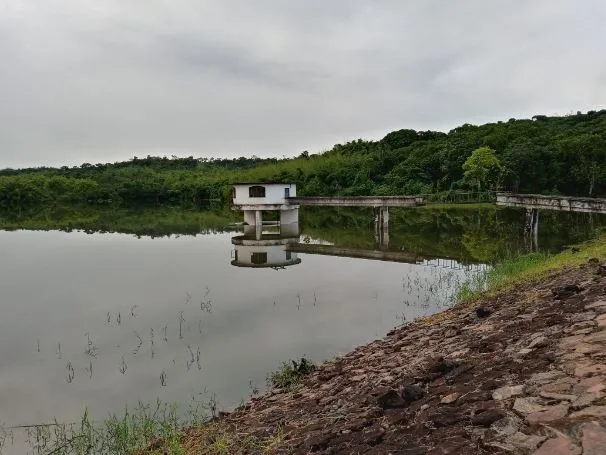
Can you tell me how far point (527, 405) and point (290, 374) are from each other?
644 centimetres

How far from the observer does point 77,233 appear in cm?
4338

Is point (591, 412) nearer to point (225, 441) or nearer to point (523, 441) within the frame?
point (523, 441)

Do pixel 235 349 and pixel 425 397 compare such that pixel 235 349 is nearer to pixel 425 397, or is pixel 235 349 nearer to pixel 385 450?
pixel 425 397

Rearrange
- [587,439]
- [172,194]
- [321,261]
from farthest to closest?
[172,194] → [321,261] → [587,439]

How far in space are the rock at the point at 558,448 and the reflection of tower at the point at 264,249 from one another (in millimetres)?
22016

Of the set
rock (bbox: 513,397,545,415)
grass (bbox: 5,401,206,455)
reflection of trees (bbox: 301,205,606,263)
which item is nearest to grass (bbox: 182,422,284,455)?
grass (bbox: 5,401,206,455)

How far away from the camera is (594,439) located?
360 cm

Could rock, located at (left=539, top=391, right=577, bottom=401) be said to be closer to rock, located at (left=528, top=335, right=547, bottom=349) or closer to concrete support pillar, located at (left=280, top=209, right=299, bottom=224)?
rock, located at (left=528, top=335, right=547, bottom=349)

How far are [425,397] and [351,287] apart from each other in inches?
560

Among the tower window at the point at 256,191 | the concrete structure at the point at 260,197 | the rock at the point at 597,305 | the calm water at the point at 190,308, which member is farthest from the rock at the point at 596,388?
the tower window at the point at 256,191

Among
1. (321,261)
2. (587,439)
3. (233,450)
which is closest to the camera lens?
(587,439)

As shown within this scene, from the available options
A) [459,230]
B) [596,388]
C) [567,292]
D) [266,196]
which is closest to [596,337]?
[596,388]

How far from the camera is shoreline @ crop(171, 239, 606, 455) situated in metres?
4.17

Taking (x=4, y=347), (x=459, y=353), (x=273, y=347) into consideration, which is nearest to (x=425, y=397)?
(x=459, y=353)
